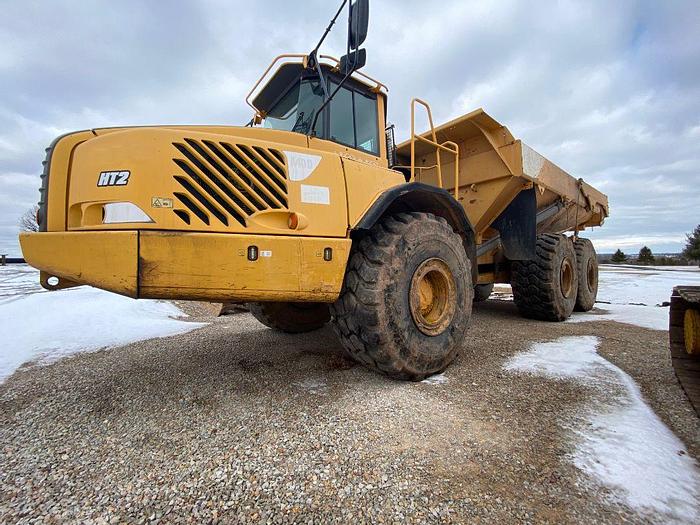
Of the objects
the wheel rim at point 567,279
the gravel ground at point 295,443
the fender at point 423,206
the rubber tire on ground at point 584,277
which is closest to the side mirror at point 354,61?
the fender at point 423,206

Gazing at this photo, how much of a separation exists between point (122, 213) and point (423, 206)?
7.70 ft

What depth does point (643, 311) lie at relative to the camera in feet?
20.1

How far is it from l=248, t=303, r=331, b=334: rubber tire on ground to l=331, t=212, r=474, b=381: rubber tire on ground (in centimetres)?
149

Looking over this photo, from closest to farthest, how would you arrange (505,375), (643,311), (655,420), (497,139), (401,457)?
(401,457) → (655,420) → (505,375) → (497,139) → (643,311)

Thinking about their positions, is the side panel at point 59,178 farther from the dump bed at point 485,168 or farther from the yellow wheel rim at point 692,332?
the yellow wheel rim at point 692,332

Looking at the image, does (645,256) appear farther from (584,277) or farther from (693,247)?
(584,277)

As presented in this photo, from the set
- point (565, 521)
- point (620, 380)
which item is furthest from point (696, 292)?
point (565, 521)

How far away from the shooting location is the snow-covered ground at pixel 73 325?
3621mm

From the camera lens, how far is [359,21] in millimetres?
2129

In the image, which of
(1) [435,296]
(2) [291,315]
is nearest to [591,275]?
(1) [435,296]

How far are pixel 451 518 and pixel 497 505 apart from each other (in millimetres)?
206

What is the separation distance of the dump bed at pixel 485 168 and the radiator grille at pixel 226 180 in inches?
92.2

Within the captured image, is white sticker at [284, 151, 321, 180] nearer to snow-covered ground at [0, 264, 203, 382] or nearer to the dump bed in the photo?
the dump bed

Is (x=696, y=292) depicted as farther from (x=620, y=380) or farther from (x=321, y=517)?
(x=321, y=517)
